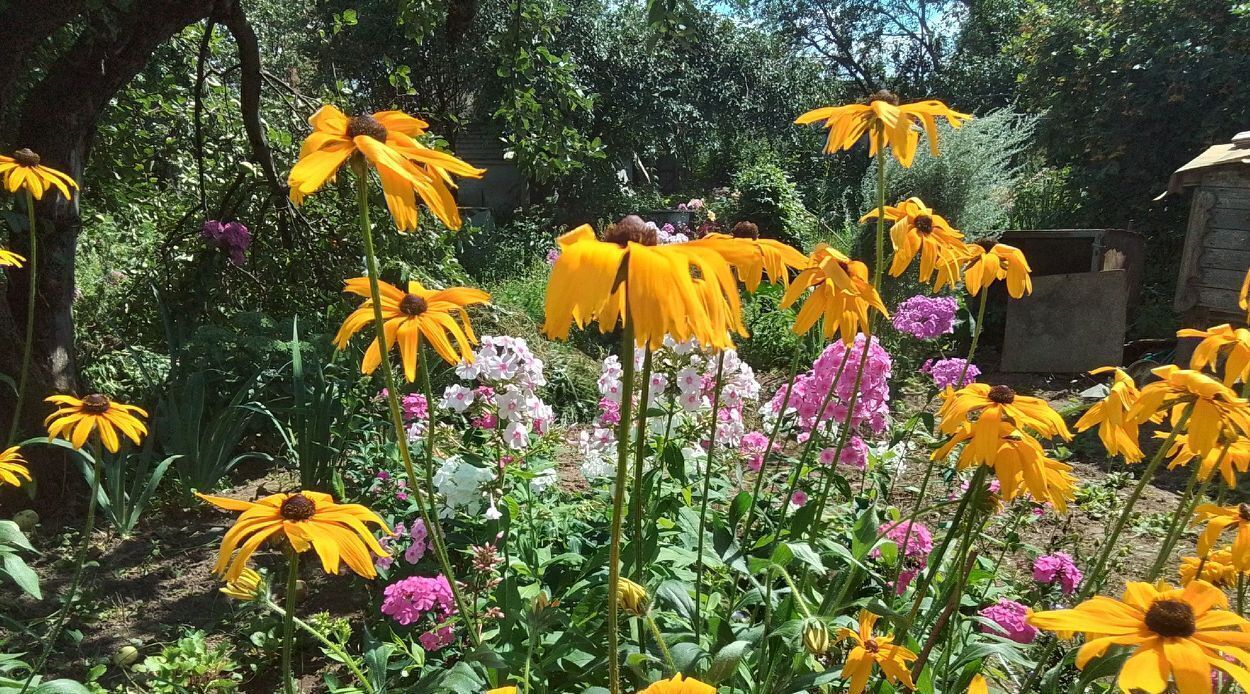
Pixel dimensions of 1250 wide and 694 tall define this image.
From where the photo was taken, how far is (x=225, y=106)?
416 centimetres

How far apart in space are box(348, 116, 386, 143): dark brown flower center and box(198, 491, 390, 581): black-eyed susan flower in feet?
1.45

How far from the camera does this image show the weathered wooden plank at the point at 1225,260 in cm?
455

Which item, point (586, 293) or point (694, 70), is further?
point (694, 70)

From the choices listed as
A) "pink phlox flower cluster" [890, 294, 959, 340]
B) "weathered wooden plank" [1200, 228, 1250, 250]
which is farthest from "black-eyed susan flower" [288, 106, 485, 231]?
"weathered wooden plank" [1200, 228, 1250, 250]

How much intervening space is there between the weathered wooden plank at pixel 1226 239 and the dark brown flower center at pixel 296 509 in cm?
542

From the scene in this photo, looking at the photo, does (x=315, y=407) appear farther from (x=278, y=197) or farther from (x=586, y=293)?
(x=586, y=293)

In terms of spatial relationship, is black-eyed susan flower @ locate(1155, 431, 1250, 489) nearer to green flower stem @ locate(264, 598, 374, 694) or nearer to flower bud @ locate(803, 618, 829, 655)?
flower bud @ locate(803, 618, 829, 655)

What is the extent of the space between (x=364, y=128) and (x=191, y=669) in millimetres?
1646

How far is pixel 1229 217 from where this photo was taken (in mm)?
4656

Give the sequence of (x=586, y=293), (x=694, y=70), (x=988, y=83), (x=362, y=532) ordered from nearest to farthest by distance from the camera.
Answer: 1. (x=586, y=293)
2. (x=362, y=532)
3. (x=694, y=70)
4. (x=988, y=83)

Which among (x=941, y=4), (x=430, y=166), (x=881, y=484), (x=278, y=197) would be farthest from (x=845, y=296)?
(x=941, y=4)

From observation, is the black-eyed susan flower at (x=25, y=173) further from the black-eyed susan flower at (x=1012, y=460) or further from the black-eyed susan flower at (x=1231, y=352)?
the black-eyed susan flower at (x=1231, y=352)

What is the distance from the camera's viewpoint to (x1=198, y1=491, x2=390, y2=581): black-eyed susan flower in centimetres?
88

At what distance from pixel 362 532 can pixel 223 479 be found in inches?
100
